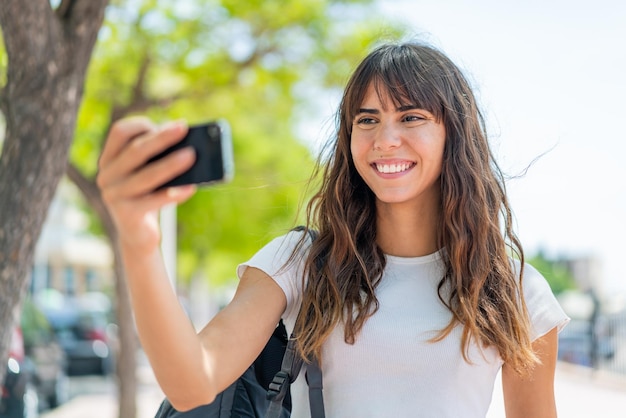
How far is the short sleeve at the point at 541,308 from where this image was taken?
245cm

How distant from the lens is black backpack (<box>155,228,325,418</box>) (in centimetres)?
226

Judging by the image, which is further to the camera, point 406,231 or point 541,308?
point 406,231

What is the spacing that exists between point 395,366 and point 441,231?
1.59 ft

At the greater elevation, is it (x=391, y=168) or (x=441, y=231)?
(x=391, y=168)

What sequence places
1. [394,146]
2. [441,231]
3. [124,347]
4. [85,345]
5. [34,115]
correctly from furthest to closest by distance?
[85,345] < [124,347] < [34,115] < [441,231] < [394,146]

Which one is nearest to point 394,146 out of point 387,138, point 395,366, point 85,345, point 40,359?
point 387,138

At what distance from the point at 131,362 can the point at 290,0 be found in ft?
13.9

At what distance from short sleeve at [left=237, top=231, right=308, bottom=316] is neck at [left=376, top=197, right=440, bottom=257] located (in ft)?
0.97

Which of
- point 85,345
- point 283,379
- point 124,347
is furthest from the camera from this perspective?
point 85,345

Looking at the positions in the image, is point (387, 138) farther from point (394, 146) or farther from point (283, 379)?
point (283, 379)

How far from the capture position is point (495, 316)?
2.40m

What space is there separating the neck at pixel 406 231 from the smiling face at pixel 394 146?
0.07 meters

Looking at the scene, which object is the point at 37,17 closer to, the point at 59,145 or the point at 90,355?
the point at 59,145

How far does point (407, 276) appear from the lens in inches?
98.8
